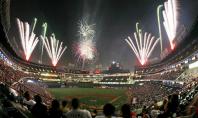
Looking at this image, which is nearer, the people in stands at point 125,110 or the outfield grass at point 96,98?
the people in stands at point 125,110

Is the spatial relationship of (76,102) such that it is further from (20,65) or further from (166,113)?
(20,65)

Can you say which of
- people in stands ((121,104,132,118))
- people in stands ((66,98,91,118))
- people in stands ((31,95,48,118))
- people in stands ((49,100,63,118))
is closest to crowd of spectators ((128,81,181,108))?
people in stands ((31,95,48,118))

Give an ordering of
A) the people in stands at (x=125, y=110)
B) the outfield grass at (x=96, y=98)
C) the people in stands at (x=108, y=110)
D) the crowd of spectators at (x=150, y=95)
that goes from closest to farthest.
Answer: the people in stands at (x=108, y=110) < the people in stands at (x=125, y=110) < the crowd of spectators at (x=150, y=95) < the outfield grass at (x=96, y=98)

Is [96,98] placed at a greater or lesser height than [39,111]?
greater

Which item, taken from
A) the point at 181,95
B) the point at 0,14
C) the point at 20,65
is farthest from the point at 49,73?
the point at 181,95

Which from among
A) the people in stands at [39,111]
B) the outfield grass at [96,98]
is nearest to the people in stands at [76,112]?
the people in stands at [39,111]

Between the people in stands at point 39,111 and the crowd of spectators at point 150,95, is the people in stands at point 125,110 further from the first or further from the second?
the crowd of spectators at point 150,95

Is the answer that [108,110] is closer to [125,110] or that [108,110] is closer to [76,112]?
[125,110]

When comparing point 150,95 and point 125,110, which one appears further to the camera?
point 150,95

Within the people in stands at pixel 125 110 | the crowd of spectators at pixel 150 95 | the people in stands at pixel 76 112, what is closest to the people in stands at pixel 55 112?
the people in stands at pixel 76 112

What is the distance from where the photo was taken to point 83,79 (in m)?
156

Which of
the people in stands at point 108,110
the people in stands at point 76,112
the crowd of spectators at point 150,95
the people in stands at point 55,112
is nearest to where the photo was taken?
the people in stands at point 108,110

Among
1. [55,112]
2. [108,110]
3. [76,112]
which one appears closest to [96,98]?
[55,112]

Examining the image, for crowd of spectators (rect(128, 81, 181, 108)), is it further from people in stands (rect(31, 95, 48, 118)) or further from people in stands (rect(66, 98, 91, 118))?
people in stands (rect(66, 98, 91, 118))
